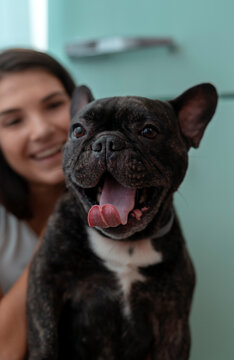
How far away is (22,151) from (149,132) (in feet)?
1.82

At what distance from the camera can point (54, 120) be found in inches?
56.0

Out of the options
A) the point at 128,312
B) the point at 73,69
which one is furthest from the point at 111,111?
the point at 73,69

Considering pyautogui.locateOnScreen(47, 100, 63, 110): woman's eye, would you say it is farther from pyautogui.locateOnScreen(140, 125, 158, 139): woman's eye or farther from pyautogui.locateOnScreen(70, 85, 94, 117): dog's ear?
pyautogui.locateOnScreen(140, 125, 158, 139): woman's eye

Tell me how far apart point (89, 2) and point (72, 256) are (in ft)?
3.38

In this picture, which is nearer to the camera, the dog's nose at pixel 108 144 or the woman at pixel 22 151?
the dog's nose at pixel 108 144

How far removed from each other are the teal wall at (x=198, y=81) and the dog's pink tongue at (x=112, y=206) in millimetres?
559

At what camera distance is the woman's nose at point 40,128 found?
1.36m

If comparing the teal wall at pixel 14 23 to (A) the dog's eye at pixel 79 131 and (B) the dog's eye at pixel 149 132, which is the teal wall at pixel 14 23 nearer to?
(A) the dog's eye at pixel 79 131

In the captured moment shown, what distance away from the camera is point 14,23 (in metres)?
2.07

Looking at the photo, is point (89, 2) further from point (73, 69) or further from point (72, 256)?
point (72, 256)

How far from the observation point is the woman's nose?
1.36 metres

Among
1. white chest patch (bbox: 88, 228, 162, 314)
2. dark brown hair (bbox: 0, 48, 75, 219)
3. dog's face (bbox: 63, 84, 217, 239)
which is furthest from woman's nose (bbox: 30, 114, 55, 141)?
white chest patch (bbox: 88, 228, 162, 314)

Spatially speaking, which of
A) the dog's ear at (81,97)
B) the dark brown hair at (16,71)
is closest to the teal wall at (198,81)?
the dark brown hair at (16,71)

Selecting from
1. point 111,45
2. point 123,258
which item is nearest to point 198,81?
point 111,45
